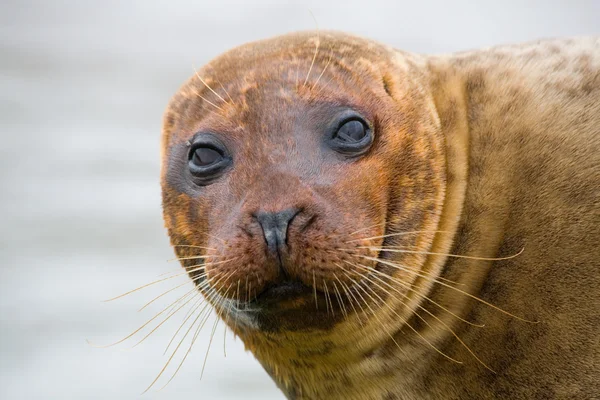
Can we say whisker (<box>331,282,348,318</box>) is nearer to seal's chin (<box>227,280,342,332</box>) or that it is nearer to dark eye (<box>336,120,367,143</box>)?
seal's chin (<box>227,280,342,332</box>)

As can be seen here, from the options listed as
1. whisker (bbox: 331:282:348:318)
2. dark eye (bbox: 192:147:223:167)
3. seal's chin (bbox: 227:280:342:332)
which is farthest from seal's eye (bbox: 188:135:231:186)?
whisker (bbox: 331:282:348:318)

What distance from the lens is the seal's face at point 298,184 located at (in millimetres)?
3799

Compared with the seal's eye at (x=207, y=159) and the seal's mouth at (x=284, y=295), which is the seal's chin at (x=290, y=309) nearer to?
the seal's mouth at (x=284, y=295)

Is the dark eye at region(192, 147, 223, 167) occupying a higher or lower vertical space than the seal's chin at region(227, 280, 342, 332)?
higher

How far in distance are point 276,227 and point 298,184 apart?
0.23 m

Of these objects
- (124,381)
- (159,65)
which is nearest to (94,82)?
(159,65)

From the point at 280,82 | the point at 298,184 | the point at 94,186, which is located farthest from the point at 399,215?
the point at 94,186

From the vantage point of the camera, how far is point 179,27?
19547mm

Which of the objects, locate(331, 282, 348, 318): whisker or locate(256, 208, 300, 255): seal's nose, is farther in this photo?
locate(331, 282, 348, 318): whisker

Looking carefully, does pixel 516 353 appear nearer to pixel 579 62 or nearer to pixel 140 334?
pixel 579 62

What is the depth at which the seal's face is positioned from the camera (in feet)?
12.5

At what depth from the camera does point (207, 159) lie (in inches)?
167

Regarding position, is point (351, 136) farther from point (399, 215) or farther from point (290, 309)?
point (290, 309)

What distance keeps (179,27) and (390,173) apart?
15994 mm
